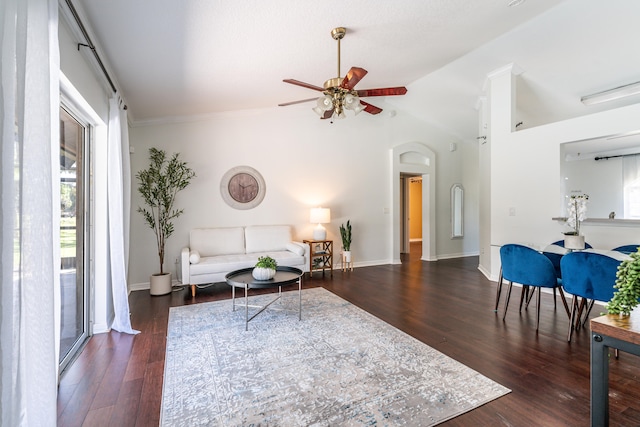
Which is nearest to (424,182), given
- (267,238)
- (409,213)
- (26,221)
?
(409,213)

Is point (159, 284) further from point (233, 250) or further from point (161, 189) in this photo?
point (161, 189)

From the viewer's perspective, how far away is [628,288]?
1.19m

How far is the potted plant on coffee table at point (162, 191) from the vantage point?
15.9 ft

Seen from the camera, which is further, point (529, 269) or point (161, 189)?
point (161, 189)

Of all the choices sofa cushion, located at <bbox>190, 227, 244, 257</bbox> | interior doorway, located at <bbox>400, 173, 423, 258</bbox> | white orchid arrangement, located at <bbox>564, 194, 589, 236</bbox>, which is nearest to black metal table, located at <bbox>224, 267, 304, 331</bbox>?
sofa cushion, located at <bbox>190, 227, 244, 257</bbox>

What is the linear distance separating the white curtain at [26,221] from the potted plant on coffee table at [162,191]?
3.60 m

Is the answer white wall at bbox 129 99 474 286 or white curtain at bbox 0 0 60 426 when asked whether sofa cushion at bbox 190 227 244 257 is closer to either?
white wall at bbox 129 99 474 286

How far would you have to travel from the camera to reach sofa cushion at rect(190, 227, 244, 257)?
5.17m

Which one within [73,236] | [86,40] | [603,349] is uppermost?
[86,40]

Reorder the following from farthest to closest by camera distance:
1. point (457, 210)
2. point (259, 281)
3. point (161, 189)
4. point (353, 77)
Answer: point (457, 210), point (161, 189), point (259, 281), point (353, 77)

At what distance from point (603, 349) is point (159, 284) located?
497 cm

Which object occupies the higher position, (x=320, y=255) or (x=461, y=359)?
(x=320, y=255)

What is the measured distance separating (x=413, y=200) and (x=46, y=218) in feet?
36.2

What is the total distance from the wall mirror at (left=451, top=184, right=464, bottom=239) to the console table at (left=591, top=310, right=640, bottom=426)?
22.6ft
